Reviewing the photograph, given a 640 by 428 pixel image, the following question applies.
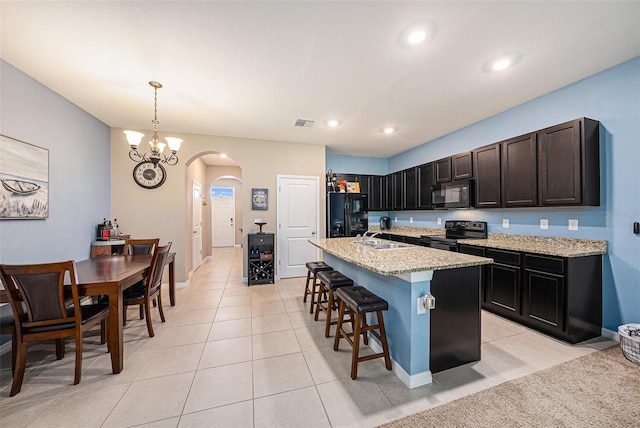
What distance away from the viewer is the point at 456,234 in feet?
13.4

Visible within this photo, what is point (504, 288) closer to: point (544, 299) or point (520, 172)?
point (544, 299)

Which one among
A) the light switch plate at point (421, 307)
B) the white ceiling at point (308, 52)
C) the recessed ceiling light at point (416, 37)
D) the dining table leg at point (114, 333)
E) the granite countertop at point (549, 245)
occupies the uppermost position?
the white ceiling at point (308, 52)

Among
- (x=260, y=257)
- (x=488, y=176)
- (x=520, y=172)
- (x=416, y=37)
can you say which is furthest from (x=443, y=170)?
(x=260, y=257)

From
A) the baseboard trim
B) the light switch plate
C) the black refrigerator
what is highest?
the black refrigerator

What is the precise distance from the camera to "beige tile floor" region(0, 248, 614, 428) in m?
1.52

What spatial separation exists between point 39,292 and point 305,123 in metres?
3.40

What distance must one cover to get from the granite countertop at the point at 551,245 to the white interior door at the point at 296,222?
2791 mm

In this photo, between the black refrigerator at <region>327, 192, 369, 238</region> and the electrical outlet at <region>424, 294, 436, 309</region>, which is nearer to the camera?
the electrical outlet at <region>424, 294, 436, 309</region>

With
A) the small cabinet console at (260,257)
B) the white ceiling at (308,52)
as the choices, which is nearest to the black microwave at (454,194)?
the white ceiling at (308,52)

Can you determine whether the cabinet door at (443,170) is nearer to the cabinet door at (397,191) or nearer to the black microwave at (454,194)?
the black microwave at (454,194)

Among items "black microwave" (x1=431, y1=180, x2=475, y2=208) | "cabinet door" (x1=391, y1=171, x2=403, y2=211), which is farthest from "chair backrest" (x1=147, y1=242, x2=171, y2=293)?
"cabinet door" (x1=391, y1=171, x2=403, y2=211)

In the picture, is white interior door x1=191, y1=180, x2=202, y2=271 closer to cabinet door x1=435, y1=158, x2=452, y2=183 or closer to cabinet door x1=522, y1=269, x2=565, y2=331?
cabinet door x1=435, y1=158, x2=452, y2=183

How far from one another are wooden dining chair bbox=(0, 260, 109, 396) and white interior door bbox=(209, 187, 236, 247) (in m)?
7.42

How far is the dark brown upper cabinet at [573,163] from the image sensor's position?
7.79ft
